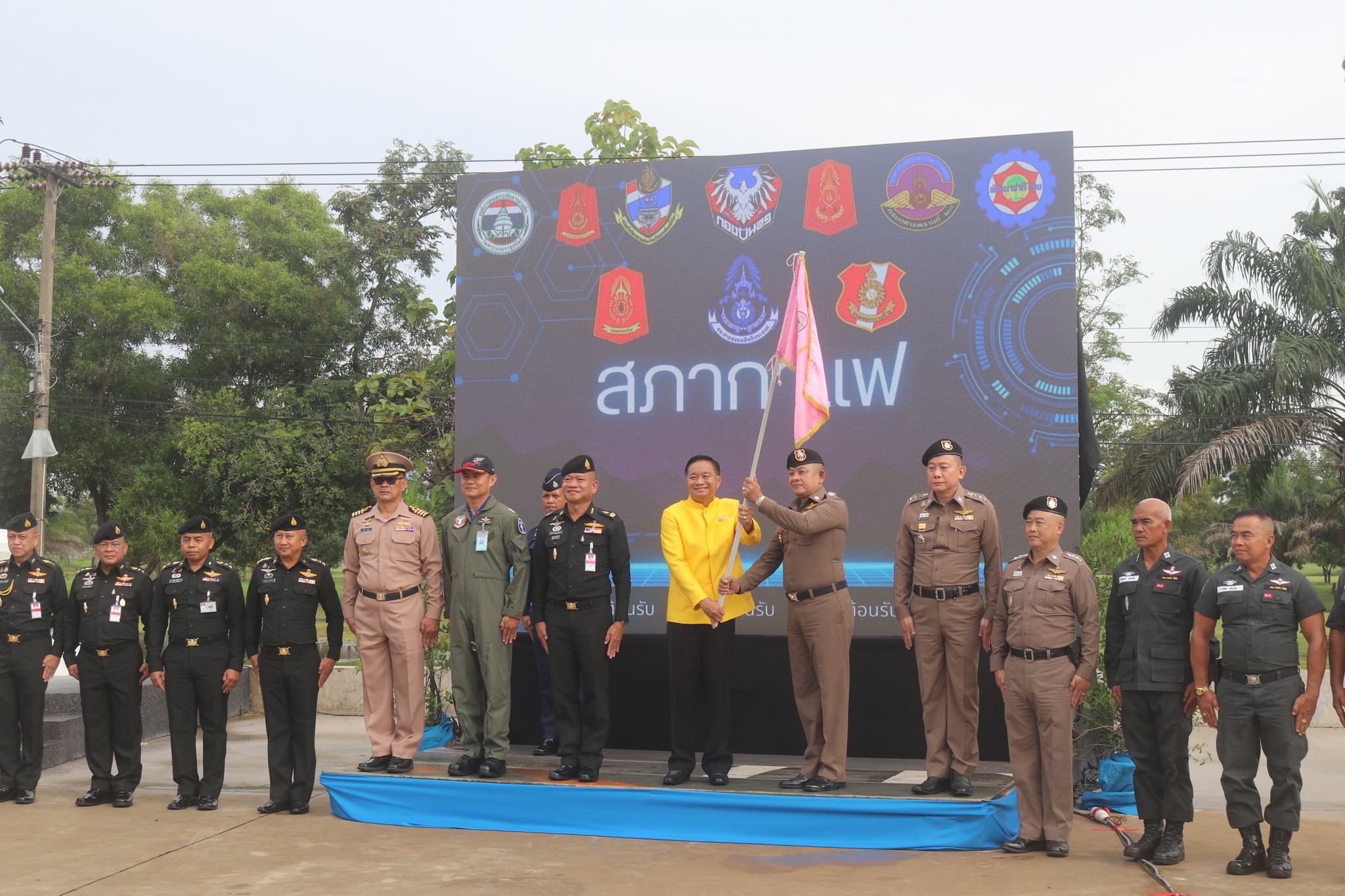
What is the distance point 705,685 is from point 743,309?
7.04 feet

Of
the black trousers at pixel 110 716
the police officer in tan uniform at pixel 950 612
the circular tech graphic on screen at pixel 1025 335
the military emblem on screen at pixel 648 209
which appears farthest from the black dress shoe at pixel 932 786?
the black trousers at pixel 110 716

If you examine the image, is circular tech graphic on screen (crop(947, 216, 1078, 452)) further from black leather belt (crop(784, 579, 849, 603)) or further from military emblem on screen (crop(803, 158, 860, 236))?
black leather belt (crop(784, 579, 849, 603))

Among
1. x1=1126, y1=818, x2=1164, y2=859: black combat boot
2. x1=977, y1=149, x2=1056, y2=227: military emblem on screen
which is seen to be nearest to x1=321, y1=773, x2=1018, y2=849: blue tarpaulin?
x1=1126, y1=818, x2=1164, y2=859: black combat boot

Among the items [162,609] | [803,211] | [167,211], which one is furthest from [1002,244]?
[167,211]

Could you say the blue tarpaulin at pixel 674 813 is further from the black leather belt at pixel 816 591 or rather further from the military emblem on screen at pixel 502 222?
the military emblem on screen at pixel 502 222

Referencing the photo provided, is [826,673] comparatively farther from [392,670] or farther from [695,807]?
[392,670]

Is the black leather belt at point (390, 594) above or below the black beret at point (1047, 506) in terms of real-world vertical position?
below

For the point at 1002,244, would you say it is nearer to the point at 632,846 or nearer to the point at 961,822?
the point at 961,822

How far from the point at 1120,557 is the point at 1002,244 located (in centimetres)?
212

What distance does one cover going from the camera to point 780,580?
6.14 metres

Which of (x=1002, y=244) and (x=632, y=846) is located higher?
(x=1002, y=244)

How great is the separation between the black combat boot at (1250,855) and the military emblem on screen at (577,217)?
14.3 feet

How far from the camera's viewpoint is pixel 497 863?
4609 millimetres

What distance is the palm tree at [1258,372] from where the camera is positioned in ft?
38.3
